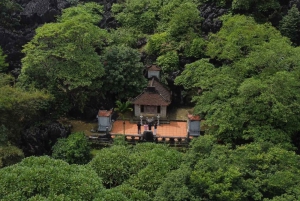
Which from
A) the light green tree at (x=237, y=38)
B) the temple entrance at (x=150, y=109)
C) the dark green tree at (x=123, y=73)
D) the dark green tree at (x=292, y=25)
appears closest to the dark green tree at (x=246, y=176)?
the light green tree at (x=237, y=38)

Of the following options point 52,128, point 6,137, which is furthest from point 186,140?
point 6,137

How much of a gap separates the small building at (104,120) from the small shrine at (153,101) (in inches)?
93.5

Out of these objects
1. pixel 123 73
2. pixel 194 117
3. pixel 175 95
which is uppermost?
pixel 123 73

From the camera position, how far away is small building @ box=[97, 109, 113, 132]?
27.0 m

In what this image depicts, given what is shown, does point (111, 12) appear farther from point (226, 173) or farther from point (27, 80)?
point (226, 173)

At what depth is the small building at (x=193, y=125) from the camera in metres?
25.9

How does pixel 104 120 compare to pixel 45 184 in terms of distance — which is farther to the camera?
pixel 104 120

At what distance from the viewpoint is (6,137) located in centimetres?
2297

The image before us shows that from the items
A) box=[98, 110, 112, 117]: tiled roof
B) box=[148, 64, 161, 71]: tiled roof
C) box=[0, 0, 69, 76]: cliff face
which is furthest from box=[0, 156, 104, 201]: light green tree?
box=[0, 0, 69, 76]: cliff face

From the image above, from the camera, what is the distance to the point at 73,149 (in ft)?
78.2

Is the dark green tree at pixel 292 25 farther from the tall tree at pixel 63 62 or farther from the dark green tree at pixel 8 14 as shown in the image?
the dark green tree at pixel 8 14

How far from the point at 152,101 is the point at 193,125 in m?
3.89

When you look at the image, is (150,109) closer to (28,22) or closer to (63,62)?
(63,62)

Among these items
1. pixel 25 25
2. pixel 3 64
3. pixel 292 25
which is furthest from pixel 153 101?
pixel 25 25
